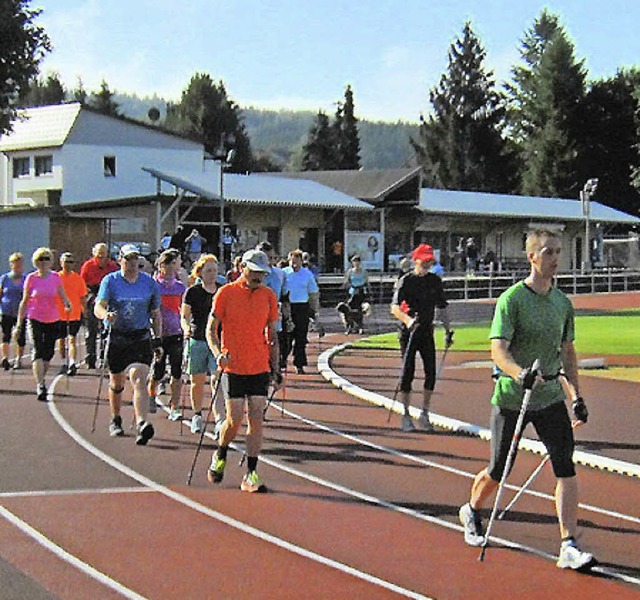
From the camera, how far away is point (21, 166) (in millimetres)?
60812

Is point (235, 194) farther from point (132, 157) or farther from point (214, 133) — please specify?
point (214, 133)

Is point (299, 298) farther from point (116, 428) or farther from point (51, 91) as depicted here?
point (51, 91)

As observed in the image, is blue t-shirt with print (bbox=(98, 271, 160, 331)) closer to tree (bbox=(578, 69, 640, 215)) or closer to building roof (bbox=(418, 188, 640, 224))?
building roof (bbox=(418, 188, 640, 224))

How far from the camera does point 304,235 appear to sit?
53094mm

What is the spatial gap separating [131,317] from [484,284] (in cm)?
3802

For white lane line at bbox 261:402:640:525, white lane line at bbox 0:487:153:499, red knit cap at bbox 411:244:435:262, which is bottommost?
white lane line at bbox 261:402:640:525

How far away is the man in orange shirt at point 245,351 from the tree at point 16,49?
115 ft

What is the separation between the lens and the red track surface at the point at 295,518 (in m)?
6.87

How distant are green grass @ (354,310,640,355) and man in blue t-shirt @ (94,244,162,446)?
12980 mm

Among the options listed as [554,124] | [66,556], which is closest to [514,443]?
[66,556]

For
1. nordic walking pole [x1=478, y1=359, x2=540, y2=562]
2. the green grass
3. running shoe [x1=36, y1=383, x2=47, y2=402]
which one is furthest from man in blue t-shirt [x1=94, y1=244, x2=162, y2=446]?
the green grass

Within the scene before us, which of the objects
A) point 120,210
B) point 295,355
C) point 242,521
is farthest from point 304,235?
point 242,521

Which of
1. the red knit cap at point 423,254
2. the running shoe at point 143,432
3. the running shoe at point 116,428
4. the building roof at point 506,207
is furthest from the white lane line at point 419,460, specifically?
the building roof at point 506,207

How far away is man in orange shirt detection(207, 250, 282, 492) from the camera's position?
970 centimetres
